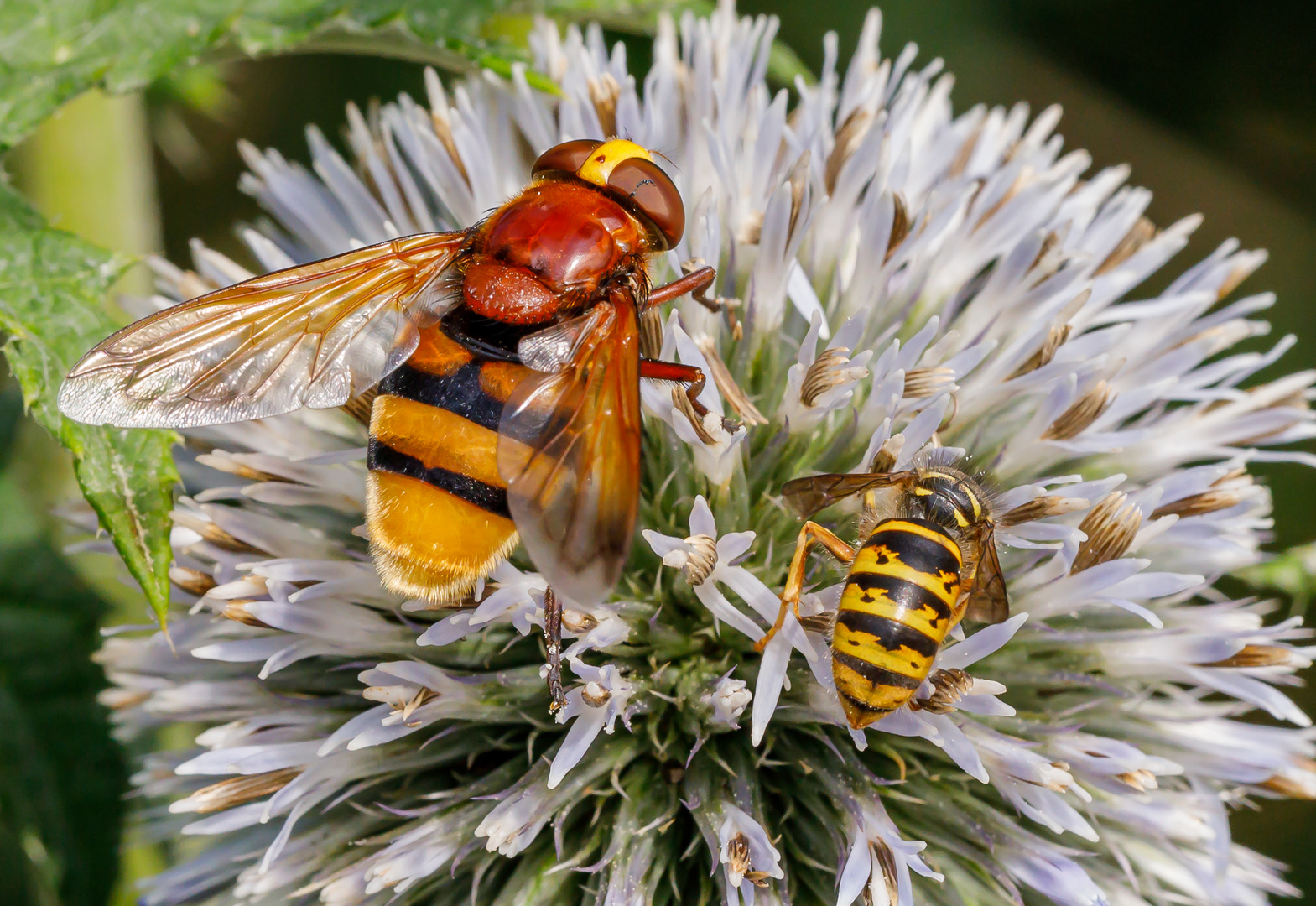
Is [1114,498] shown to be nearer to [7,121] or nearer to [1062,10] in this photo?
[7,121]

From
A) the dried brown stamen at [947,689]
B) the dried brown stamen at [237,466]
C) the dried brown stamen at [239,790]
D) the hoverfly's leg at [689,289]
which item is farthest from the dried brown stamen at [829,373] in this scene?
the dried brown stamen at [239,790]

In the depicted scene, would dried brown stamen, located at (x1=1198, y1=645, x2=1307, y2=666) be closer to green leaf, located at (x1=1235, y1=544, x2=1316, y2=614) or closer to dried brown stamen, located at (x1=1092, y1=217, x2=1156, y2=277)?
green leaf, located at (x1=1235, y1=544, x2=1316, y2=614)

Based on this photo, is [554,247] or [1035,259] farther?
[1035,259]

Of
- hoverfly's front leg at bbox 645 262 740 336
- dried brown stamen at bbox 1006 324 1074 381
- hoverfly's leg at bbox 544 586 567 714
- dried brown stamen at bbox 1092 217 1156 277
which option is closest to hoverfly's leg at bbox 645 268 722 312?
hoverfly's front leg at bbox 645 262 740 336

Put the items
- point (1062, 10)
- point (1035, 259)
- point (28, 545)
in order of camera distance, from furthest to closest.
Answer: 1. point (1062, 10)
2. point (28, 545)
3. point (1035, 259)

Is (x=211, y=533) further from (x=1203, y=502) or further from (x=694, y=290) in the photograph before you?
(x=1203, y=502)

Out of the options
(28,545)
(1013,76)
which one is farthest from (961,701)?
(1013,76)

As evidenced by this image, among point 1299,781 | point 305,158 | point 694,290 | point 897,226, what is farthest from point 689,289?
point 305,158

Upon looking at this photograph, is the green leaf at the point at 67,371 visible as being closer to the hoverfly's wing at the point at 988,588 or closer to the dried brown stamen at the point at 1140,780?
the hoverfly's wing at the point at 988,588
